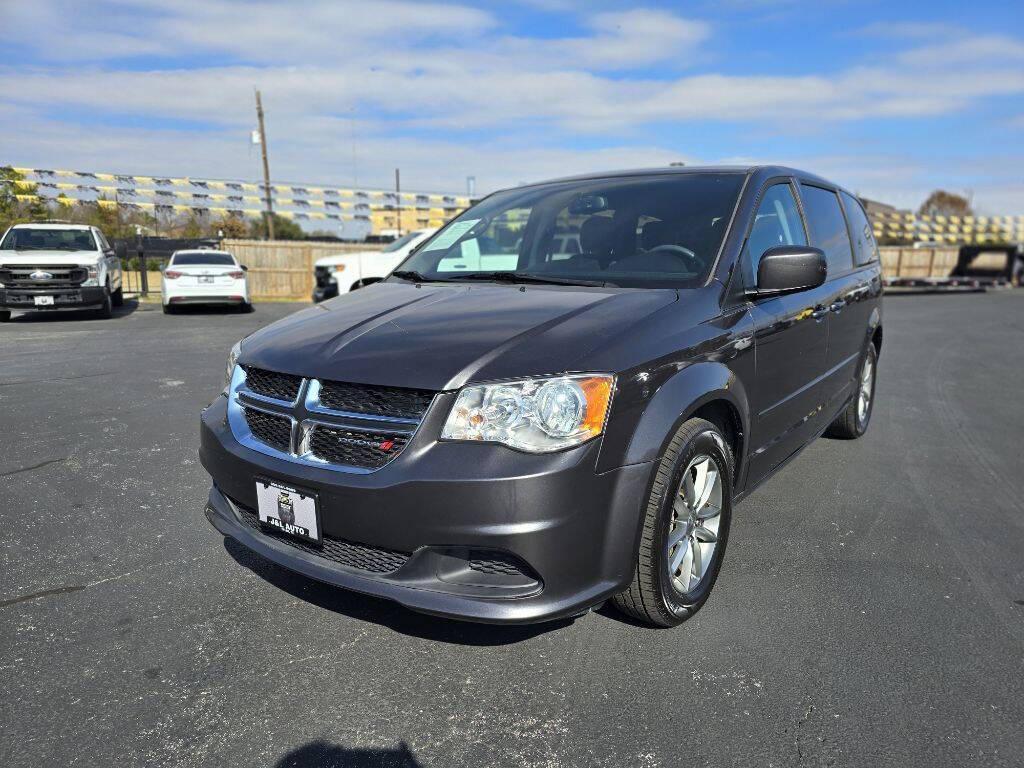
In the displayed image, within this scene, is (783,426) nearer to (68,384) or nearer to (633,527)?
(633,527)

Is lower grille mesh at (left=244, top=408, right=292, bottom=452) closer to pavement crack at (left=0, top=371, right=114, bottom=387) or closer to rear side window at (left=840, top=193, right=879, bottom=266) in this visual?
rear side window at (left=840, top=193, right=879, bottom=266)

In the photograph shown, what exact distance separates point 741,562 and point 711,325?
1.19m

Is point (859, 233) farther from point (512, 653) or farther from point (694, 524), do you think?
point (512, 653)

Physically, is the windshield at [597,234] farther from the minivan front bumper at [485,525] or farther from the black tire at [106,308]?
the black tire at [106,308]

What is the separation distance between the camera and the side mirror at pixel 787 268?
10.5ft

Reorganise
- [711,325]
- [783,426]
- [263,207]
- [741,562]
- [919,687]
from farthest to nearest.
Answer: [263,207]
[783,426]
[741,562]
[711,325]
[919,687]

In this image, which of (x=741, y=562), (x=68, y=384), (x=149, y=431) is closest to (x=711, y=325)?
(x=741, y=562)

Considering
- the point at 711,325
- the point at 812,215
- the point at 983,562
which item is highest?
the point at 812,215

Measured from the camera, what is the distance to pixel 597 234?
12.4 ft

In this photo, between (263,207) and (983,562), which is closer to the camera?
(983,562)

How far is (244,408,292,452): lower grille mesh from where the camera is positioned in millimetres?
2672

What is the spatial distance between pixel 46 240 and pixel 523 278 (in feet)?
45.0

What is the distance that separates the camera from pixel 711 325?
118 inches

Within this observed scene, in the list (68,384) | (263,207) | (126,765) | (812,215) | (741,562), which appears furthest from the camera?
(263,207)
